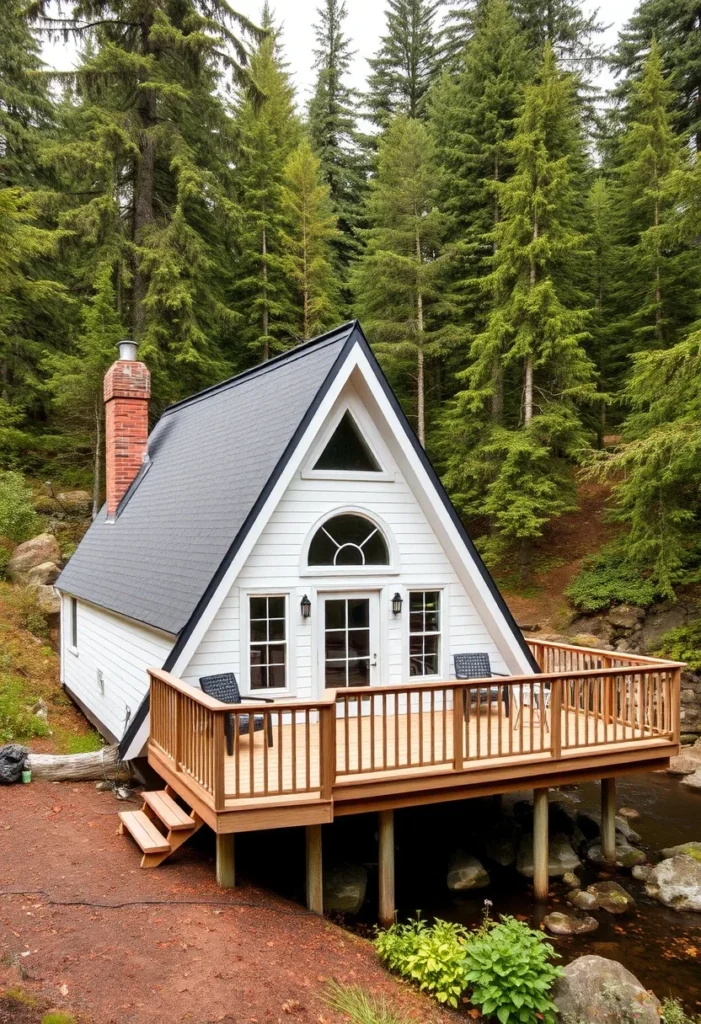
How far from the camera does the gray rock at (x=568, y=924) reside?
7.41 meters

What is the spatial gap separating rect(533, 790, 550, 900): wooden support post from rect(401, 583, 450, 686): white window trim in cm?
197

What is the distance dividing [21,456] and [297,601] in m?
17.3

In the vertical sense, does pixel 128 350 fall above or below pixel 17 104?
below

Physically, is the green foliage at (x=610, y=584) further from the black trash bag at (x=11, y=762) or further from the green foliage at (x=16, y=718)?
the black trash bag at (x=11, y=762)

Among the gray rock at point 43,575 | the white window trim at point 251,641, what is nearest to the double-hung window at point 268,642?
the white window trim at point 251,641

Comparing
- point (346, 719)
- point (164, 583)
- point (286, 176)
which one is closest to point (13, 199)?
point (164, 583)

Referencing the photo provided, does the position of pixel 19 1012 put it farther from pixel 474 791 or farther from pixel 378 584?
pixel 378 584

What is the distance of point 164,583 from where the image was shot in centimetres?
890

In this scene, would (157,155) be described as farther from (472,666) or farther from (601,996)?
(601,996)

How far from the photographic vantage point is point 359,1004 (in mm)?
4762

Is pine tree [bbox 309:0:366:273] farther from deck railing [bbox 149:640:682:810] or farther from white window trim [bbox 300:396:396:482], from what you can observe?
deck railing [bbox 149:640:682:810]

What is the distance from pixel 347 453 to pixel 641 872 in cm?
665

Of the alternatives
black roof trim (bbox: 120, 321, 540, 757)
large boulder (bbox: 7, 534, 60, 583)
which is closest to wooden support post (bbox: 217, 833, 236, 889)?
black roof trim (bbox: 120, 321, 540, 757)

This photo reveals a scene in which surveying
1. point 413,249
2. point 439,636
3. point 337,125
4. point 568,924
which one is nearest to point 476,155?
point 413,249
